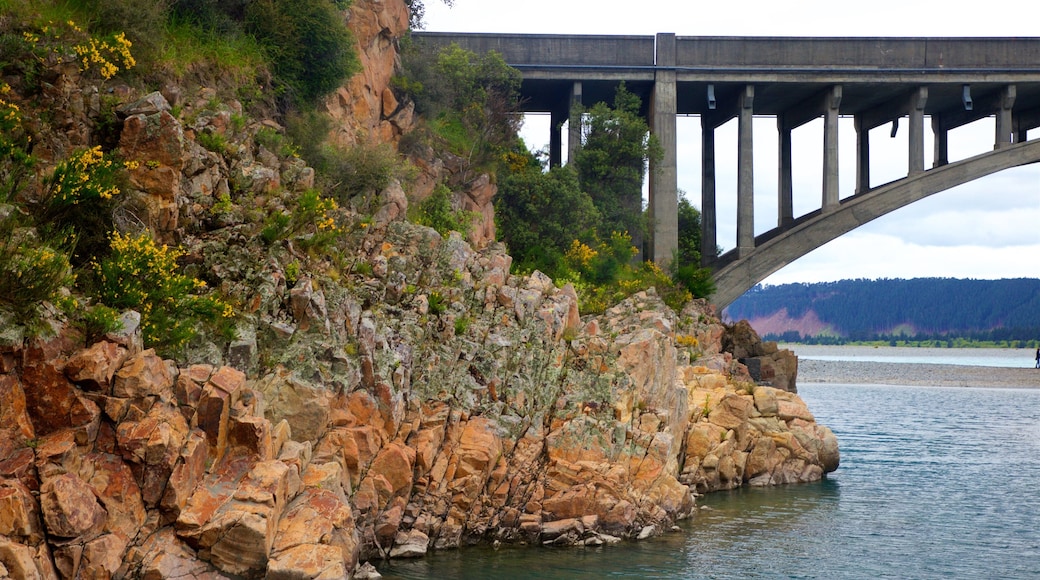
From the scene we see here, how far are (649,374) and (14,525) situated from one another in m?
13.6

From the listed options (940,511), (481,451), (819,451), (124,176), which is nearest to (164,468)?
(124,176)

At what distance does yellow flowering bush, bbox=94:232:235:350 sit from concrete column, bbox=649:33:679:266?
987 inches

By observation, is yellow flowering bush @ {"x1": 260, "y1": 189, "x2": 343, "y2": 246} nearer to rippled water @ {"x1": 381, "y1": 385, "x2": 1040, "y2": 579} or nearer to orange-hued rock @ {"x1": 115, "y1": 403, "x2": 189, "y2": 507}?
orange-hued rock @ {"x1": 115, "y1": 403, "x2": 189, "y2": 507}

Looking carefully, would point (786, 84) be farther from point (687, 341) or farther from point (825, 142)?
point (687, 341)

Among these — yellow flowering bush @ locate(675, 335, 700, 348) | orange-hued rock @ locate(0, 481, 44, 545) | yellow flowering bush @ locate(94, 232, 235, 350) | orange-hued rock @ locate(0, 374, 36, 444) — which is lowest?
orange-hued rock @ locate(0, 481, 44, 545)

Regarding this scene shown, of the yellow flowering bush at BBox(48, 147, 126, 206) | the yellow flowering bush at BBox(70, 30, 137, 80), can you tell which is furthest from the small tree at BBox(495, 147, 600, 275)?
the yellow flowering bush at BBox(48, 147, 126, 206)

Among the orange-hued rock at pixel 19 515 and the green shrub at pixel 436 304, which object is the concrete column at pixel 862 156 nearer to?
the green shrub at pixel 436 304

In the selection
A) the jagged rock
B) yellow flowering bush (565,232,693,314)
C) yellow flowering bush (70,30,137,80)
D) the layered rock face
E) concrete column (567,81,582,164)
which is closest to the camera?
the jagged rock

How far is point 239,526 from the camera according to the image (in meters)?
12.2

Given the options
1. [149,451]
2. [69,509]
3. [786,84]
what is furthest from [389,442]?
[786,84]

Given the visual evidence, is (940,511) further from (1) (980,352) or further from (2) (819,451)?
(1) (980,352)

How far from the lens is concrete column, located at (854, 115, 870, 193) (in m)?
39.2

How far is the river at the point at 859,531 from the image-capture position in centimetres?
1612

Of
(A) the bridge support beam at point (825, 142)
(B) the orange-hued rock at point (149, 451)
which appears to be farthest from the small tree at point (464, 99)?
(B) the orange-hued rock at point (149, 451)
